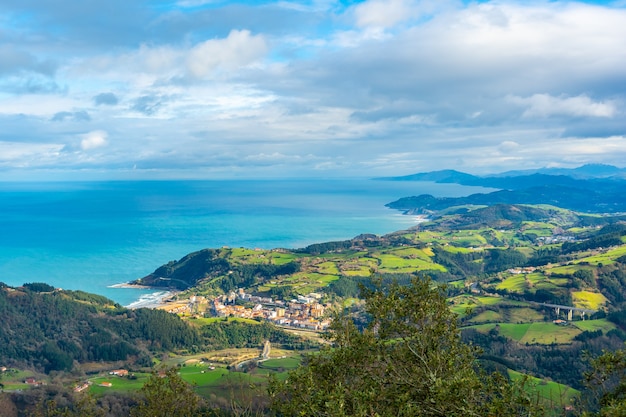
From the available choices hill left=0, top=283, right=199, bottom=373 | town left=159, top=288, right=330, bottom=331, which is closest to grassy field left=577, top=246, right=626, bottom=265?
town left=159, top=288, right=330, bottom=331

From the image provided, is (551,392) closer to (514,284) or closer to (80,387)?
(80,387)

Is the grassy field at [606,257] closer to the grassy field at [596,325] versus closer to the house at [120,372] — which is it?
the grassy field at [596,325]

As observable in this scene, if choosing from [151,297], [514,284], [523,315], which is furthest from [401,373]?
[151,297]

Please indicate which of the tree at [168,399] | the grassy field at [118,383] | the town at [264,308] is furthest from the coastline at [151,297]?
the tree at [168,399]

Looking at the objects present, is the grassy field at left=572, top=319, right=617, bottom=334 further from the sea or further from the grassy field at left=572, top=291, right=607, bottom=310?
the sea

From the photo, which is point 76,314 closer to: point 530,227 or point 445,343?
point 445,343
